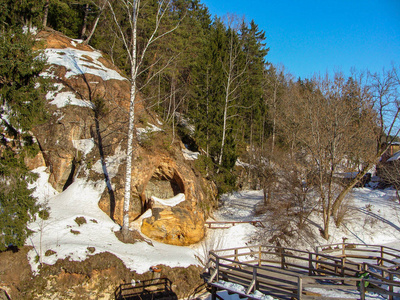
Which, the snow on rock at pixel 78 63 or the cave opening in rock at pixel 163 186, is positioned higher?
the snow on rock at pixel 78 63

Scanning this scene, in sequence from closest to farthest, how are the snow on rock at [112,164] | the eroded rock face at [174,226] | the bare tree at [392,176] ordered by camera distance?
the eroded rock face at [174,226], the snow on rock at [112,164], the bare tree at [392,176]

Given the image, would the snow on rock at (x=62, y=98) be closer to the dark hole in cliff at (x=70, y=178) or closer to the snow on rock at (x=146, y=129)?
the snow on rock at (x=146, y=129)

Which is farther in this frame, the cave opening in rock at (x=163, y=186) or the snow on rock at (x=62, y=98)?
the cave opening in rock at (x=163, y=186)

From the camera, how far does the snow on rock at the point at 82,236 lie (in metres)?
11.0

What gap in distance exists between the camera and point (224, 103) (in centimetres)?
2748

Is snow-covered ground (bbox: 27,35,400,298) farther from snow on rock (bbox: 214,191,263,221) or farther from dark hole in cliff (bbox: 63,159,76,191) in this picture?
dark hole in cliff (bbox: 63,159,76,191)

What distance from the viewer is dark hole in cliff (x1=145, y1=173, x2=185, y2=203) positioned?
1856 cm

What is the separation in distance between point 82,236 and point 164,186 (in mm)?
7335

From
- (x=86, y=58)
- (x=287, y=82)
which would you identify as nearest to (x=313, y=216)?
(x=86, y=58)

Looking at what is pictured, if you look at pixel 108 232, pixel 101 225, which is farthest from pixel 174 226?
pixel 101 225

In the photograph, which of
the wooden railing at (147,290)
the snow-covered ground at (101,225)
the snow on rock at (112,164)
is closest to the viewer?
the wooden railing at (147,290)

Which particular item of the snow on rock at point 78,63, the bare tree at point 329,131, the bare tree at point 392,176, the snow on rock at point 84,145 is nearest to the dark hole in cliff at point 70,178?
the snow on rock at point 84,145

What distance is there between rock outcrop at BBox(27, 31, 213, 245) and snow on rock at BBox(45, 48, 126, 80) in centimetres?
17

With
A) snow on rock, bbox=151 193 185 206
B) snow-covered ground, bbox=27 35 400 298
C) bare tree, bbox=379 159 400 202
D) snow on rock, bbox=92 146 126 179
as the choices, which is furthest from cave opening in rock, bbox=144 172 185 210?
bare tree, bbox=379 159 400 202
